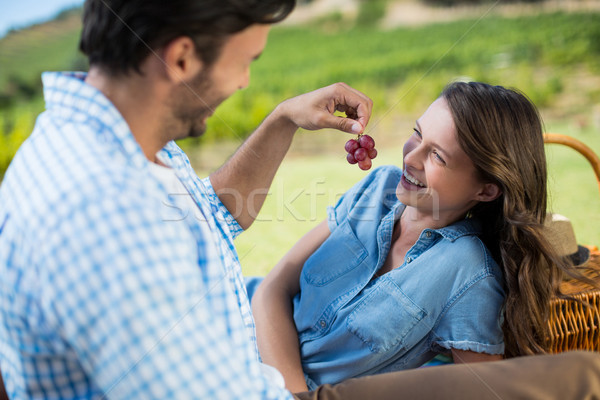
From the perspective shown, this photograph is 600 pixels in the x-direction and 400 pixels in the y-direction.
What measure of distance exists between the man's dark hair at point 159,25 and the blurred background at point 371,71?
2.47 meters

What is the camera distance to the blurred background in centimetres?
432

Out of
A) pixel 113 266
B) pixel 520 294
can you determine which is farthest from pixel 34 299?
pixel 520 294

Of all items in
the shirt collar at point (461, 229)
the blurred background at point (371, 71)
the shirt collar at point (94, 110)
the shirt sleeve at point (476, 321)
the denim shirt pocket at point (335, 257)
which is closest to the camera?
the shirt collar at point (94, 110)

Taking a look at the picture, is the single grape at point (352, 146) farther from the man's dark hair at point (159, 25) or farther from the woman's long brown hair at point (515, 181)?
the man's dark hair at point (159, 25)

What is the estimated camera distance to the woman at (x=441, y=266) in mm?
1188

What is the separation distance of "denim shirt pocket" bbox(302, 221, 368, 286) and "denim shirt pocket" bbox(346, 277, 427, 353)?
124 millimetres

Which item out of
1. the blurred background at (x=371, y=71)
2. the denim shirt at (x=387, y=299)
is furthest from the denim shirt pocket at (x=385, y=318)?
the blurred background at (x=371, y=71)

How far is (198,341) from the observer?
25.4 inches

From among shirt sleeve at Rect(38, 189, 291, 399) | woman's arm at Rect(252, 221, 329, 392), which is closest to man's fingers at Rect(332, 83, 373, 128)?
woman's arm at Rect(252, 221, 329, 392)

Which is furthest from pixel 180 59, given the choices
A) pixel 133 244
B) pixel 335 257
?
pixel 335 257

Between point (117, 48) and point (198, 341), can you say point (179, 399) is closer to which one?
point (198, 341)

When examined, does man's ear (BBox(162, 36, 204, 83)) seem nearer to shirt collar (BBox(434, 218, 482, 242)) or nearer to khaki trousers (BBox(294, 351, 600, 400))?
khaki trousers (BBox(294, 351, 600, 400))

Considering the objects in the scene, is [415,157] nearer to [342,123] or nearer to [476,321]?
[342,123]

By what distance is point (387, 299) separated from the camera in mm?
1232
